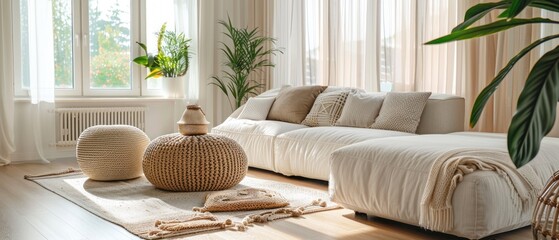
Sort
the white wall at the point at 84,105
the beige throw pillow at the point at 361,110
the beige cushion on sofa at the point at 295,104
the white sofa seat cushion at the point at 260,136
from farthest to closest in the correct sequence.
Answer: the white wall at the point at 84,105 → the beige cushion on sofa at the point at 295,104 → the white sofa seat cushion at the point at 260,136 → the beige throw pillow at the point at 361,110

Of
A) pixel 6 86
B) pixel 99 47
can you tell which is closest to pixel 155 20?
pixel 99 47

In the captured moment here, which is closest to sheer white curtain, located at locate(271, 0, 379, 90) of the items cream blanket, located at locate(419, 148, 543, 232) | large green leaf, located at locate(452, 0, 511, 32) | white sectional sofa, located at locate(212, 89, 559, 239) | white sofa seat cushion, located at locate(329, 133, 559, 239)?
white sectional sofa, located at locate(212, 89, 559, 239)

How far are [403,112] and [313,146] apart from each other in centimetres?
66

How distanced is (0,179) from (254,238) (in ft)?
8.36

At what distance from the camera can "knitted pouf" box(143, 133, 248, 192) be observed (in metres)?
3.48

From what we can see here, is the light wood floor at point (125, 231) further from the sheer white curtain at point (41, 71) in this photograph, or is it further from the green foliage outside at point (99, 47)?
the green foliage outside at point (99, 47)

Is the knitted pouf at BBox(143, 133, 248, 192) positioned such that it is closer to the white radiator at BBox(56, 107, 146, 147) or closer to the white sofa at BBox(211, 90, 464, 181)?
the white sofa at BBox(211, 90, 464, 181)

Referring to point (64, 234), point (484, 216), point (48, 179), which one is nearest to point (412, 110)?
point (484, 216)

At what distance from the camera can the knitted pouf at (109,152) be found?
3920 millimetres

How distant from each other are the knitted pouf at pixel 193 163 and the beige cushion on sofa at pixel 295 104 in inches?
47.3

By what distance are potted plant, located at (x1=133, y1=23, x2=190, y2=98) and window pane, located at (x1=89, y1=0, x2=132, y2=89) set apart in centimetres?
21

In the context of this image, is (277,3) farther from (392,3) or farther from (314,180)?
(314,180)

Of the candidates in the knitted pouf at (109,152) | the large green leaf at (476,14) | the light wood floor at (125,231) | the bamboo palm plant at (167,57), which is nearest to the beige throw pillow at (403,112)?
the light wood floor at (125,231)

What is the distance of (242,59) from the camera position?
602 centimetres
